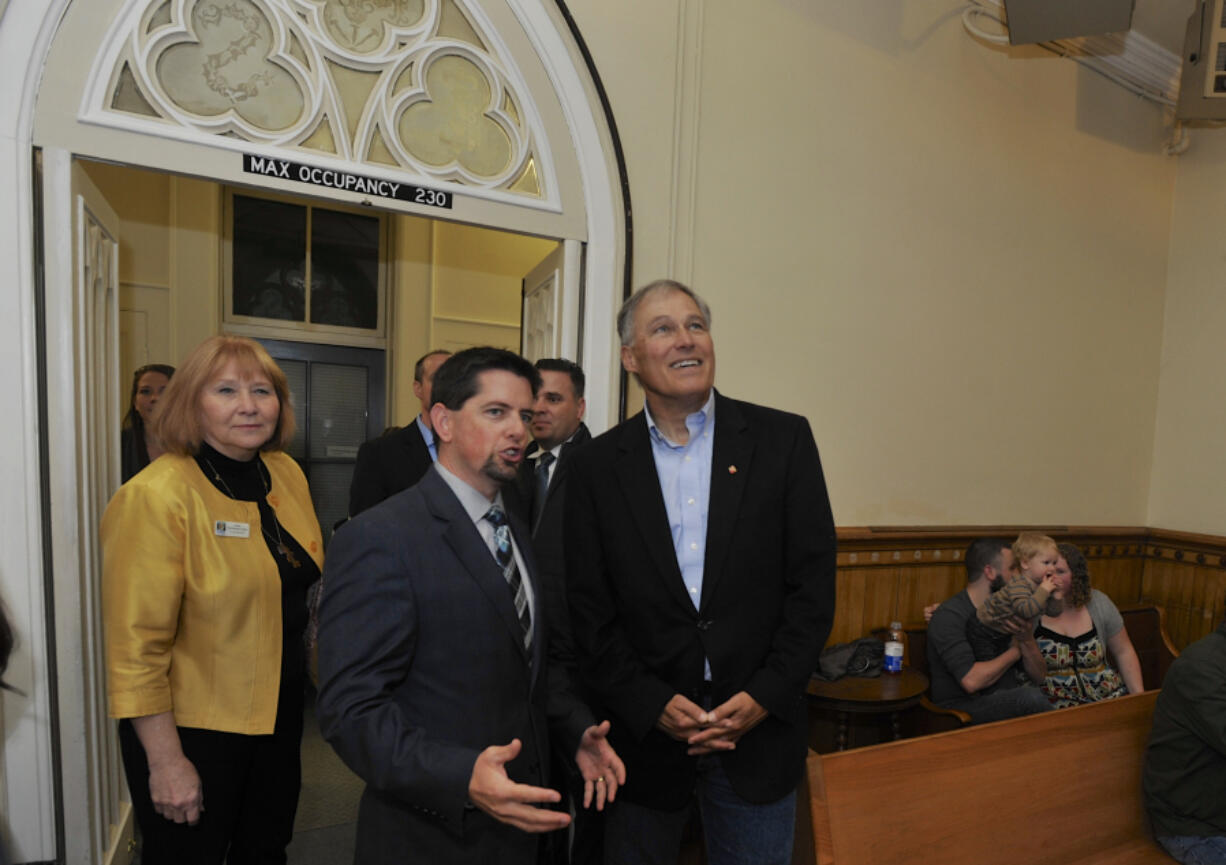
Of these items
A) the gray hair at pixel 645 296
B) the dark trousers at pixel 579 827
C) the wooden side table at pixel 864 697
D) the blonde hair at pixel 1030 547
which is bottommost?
the dark trousers at pixel 579 827

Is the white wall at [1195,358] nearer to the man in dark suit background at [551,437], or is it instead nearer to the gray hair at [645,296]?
the man in dark suit background at [551,437]

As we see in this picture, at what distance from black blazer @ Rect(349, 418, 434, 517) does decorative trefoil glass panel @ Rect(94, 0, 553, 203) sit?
945 millimetres

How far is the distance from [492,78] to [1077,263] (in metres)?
3.58

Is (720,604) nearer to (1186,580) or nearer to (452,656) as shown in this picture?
(452,656)

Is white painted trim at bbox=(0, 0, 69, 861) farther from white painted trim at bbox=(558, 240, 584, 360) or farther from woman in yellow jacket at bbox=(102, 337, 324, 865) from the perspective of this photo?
white painted trim at bbox=(558, 240, 584, 360)

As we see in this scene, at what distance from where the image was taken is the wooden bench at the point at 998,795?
1759 mm

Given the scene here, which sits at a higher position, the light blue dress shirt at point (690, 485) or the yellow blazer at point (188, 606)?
the light blue dress shirt at point (690, 485)

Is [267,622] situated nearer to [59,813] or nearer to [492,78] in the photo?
[59,813]

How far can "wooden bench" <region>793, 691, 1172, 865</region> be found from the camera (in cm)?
176

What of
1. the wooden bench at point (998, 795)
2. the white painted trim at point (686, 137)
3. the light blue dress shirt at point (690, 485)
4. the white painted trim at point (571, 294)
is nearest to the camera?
the light blue dress shirt at point (690, 485)

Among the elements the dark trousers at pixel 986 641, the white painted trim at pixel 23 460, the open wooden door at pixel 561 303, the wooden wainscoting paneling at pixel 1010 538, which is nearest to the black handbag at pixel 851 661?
the wooden wainscoting paneling at pixel 1010 538

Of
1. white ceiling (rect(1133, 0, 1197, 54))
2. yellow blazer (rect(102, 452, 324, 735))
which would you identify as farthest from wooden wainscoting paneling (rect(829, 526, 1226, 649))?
white ceiling (rect(1133, 0, 1197, 54))

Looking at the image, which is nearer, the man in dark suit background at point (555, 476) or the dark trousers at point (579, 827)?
the man in dark suit background at point (555, 476)

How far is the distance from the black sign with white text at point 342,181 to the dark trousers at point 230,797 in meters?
1.64
